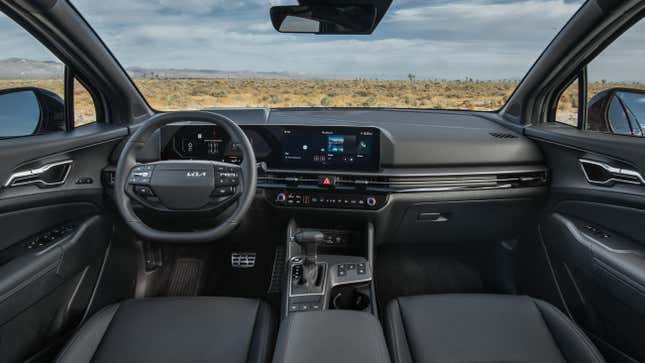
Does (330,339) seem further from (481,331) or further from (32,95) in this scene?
(32,95)

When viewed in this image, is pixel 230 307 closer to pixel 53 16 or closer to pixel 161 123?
pixel 161 123

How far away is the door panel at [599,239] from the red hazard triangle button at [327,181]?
1309mm

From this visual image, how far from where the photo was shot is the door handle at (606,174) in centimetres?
230

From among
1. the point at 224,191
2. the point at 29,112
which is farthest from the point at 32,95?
the point at 224,191

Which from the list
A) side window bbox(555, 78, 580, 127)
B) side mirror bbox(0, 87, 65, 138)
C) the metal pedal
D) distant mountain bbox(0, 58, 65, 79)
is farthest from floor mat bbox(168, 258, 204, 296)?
side window bbox(555, 78, 580, 127)

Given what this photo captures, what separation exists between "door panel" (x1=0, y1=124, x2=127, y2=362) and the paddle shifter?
1154mm

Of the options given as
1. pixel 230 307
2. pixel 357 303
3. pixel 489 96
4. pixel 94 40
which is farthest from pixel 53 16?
pixel 489 96

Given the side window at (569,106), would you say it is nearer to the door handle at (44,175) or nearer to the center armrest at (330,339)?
the center armrest at (330,339)


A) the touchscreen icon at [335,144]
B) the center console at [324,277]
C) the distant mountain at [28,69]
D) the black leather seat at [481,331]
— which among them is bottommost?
the center console at [324,277]

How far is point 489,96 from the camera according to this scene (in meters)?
3.51

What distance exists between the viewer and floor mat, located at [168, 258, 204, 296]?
133 inches

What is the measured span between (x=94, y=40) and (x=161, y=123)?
0.76 metres

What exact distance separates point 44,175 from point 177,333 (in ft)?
3.61

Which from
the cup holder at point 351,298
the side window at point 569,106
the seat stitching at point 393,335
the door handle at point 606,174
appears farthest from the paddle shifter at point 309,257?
the side window at point 569,106
